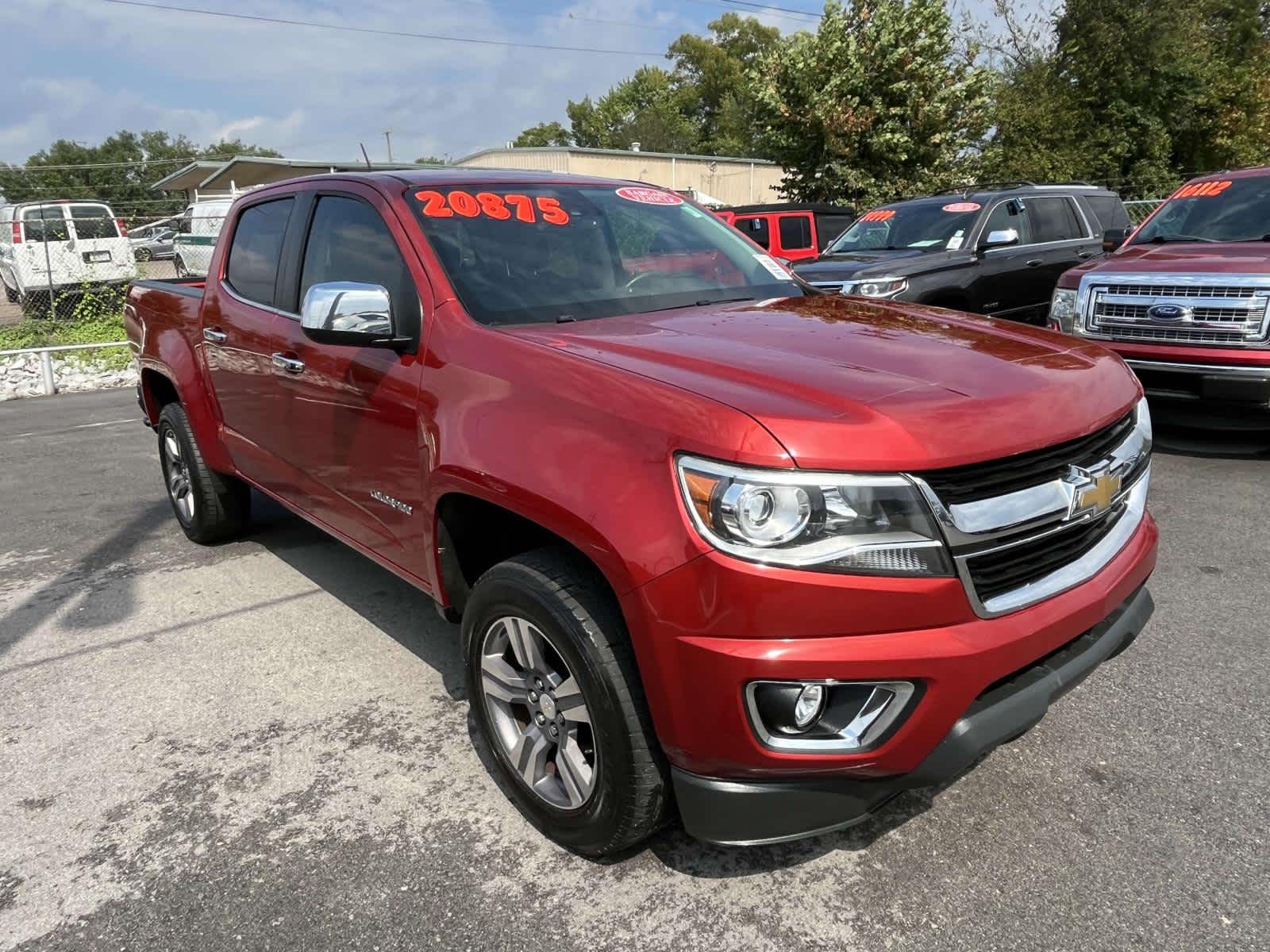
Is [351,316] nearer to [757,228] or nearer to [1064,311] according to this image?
[1064,311]

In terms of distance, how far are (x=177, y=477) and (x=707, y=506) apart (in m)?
4.27

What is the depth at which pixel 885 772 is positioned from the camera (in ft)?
6.52

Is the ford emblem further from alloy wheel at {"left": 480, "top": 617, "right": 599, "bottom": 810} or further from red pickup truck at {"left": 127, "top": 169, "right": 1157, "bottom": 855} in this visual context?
alloy wheel at {"left": 480, "top": 617, "right": 599, "bottom": 810}

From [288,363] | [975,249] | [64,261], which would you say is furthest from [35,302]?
[975,249]

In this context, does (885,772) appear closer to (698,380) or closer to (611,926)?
(611,926)

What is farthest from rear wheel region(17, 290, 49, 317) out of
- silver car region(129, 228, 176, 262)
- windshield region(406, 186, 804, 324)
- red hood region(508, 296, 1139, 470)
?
red hood region(508, 296, 1139, 470)

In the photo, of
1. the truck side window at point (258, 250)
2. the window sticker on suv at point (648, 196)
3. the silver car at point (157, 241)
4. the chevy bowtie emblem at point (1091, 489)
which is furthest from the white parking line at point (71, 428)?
the silver car at point (157, 241)

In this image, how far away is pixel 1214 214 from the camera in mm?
6859

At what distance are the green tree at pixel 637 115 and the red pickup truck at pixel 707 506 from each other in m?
64.8

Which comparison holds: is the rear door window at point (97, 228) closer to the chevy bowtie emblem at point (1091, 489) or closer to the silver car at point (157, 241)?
the silver car at point (157, 241)

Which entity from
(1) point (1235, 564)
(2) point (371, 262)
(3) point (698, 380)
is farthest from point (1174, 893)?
(2) point (371, 262)

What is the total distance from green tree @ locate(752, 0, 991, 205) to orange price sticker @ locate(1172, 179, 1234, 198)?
1381cm

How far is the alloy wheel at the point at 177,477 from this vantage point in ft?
16.4

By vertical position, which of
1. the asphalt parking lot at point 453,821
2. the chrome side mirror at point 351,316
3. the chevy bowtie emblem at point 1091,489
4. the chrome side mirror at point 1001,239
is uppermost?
the chrome side mirror at point 351,316
